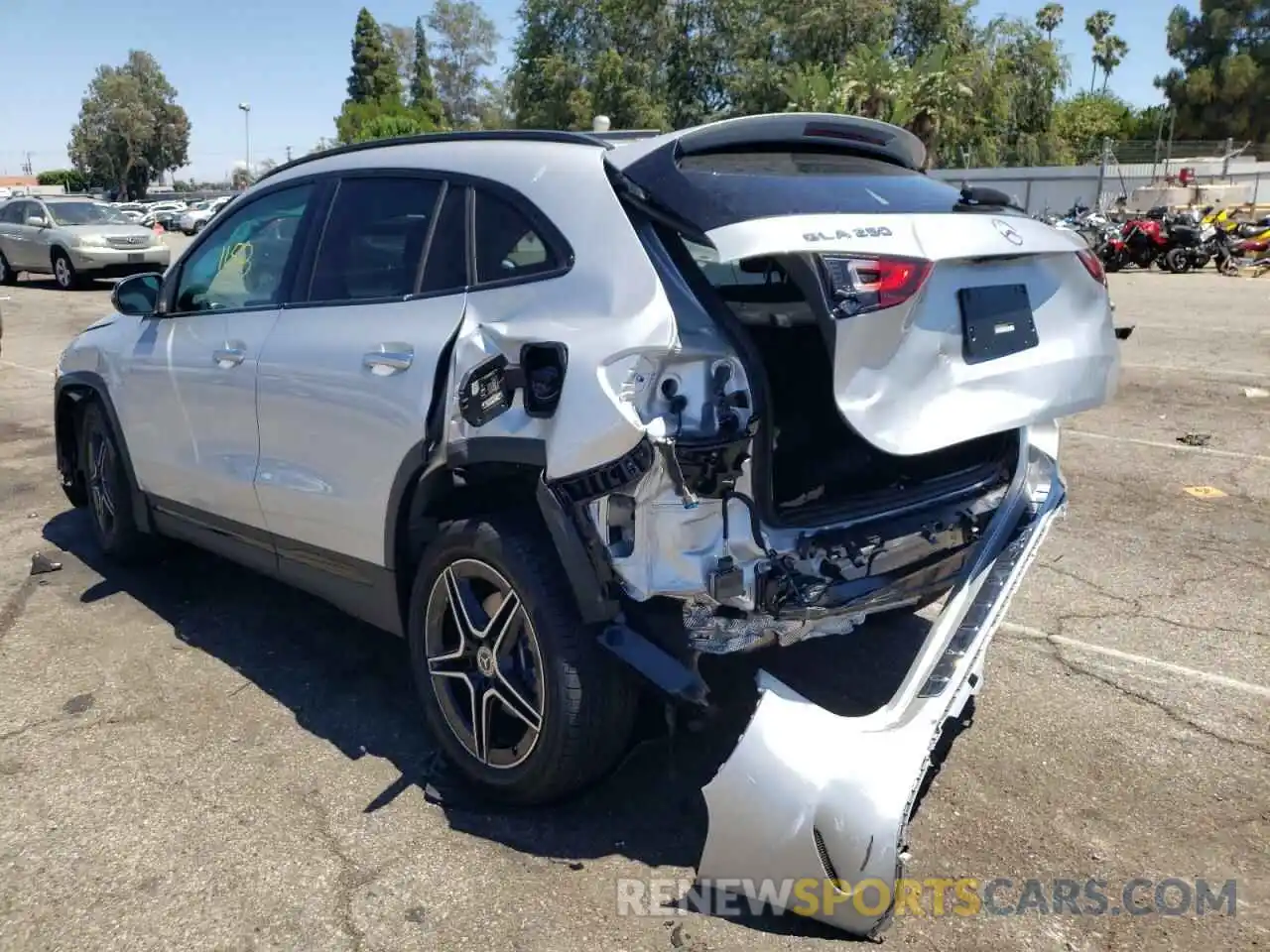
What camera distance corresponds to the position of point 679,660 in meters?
2.83

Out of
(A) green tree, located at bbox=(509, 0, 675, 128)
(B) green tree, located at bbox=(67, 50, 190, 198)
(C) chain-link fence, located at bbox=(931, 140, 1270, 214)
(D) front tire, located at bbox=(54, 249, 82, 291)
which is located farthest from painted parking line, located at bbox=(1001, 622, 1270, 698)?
(B) green tree, located at bbox=(67, 50, 190, 198)

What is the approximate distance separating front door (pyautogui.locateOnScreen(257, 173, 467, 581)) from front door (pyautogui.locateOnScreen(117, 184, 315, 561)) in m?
0.20

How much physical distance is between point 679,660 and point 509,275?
1.23m

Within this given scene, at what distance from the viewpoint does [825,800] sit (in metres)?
2.59

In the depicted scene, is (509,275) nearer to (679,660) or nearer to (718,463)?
(718,463)

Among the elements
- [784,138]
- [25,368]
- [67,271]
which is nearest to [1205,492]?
[784,138]

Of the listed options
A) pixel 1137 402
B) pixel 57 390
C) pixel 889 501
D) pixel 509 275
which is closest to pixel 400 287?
pixel 509 275

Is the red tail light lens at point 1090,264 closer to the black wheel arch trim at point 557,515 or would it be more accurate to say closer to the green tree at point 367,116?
the black wheel arch trim at point 557,515

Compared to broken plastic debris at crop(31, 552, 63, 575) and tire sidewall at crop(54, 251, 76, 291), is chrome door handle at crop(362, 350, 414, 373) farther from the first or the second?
tire sidewall at crop(54, 251, 76, 291)

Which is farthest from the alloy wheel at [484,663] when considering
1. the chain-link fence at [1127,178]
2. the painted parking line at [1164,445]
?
Result: the chain-link fence at [1127,178]

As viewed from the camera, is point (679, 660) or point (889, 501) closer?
point (679, 660)

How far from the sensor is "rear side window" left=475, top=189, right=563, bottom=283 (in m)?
3.13

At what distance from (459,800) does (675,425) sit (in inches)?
57.2

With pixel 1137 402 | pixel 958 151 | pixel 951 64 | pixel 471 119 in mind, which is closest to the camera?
pixel 1137 402
